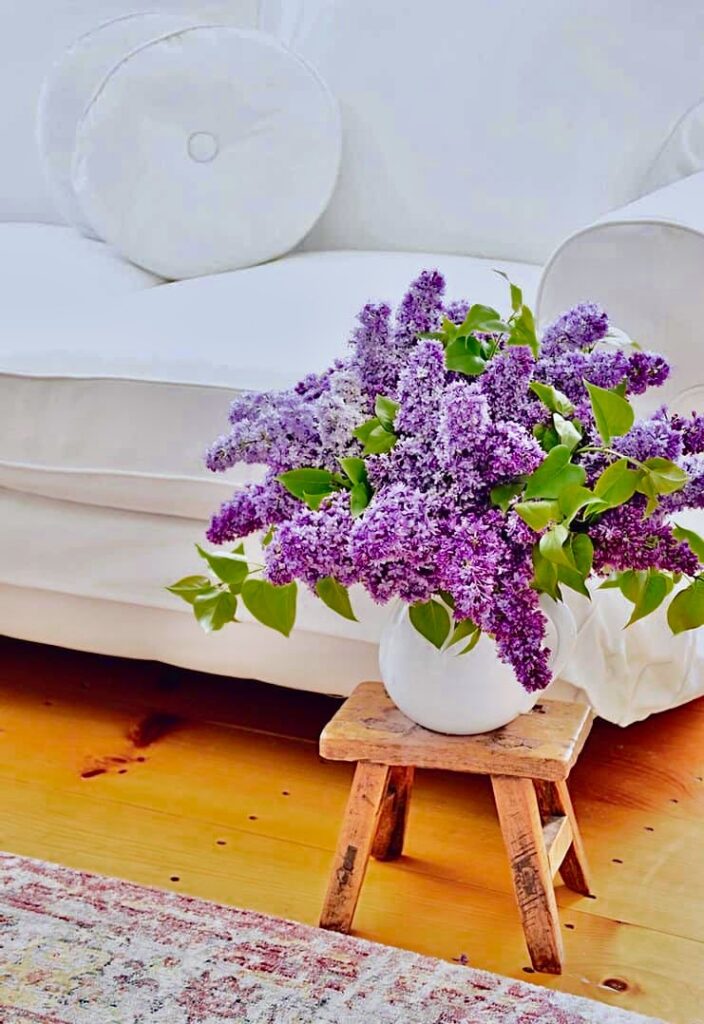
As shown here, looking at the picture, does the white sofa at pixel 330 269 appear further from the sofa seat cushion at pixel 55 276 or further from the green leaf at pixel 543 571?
the green leaf at pixel 543 571

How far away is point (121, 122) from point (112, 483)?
551mm

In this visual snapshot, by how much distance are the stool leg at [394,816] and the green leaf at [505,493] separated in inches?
15.6

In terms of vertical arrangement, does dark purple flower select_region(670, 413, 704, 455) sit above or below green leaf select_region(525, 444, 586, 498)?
above

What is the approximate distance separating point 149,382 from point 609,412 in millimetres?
558

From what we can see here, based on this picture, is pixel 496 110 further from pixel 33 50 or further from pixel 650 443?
pixel 650 443

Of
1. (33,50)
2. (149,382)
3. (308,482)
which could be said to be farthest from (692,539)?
(33,50)

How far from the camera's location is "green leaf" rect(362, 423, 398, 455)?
89 cm

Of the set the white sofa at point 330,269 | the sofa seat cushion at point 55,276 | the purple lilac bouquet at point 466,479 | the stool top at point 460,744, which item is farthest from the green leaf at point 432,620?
the sofa seat cushion at point 55,276

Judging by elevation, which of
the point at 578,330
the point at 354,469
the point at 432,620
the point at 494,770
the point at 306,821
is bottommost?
the point at 306,821

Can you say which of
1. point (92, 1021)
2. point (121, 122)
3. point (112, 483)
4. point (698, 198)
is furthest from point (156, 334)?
point (92, 1021)

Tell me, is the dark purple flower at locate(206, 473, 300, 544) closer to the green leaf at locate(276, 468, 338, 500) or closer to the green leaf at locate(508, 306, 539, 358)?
the green leaf at locate(276, 468, 338, 500)

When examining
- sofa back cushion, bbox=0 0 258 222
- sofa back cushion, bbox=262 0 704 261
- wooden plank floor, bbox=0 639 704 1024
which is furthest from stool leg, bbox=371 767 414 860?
sofa back cushion, bbox=0 0 258 222

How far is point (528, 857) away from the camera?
1009mm

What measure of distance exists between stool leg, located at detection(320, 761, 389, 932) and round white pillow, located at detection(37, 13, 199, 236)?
1.08 meters
